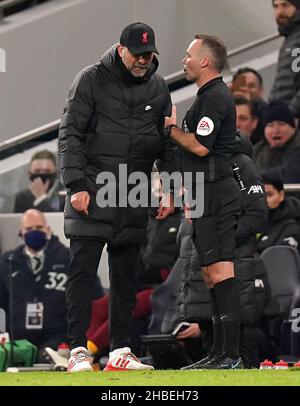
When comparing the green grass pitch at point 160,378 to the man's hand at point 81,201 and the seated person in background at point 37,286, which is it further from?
the seated person in background at point 37,286

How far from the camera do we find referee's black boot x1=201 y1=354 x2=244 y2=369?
9.37 metres

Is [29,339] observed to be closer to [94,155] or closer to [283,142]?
[283,142]

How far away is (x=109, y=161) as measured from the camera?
372 inches

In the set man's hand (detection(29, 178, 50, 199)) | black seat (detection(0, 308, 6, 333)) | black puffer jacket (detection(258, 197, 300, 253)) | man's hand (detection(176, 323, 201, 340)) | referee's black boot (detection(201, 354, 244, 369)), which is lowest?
referee's black boot (detection(201, 354, 244, 369))

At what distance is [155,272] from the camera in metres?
12.6

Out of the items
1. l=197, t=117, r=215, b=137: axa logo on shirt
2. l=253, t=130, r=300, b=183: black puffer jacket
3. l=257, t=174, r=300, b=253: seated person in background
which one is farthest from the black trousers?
l=253, t=130, r=300, b=183: black puffer jacket


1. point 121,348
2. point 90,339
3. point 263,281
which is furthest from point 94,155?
point 90,339

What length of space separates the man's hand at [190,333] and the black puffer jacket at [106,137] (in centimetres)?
207

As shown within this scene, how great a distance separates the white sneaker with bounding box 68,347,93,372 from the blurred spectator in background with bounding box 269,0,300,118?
14.7 ft

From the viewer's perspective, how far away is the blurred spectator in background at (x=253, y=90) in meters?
13.2

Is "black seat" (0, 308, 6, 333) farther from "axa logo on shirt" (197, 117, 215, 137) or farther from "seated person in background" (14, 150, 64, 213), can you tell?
"axa logo on shirt" (197, 117, 215, 137)

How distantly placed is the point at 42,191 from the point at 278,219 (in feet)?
7.87

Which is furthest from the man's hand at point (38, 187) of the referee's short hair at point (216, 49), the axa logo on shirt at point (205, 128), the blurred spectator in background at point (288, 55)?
the axa logo on shirt at point (205, 128)

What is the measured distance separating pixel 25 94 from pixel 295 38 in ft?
7.81
